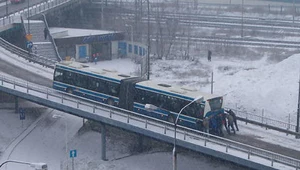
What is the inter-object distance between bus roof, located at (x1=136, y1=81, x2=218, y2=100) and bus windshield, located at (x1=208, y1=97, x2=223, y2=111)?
21 centimetres

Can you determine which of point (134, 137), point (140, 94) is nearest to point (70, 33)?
point (134, 137)

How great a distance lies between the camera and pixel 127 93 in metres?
27.3

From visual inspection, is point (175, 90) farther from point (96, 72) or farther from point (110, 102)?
point (96, 72)

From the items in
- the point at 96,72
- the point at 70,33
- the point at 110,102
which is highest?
the point at 70,33

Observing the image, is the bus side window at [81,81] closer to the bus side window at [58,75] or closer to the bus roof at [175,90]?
the bus side window at [58,75]

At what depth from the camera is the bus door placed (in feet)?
89.1

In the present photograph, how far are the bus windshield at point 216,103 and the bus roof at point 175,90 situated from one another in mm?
209

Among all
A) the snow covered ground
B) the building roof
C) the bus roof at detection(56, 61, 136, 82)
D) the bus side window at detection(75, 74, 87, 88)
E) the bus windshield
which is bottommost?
the snow covered ground

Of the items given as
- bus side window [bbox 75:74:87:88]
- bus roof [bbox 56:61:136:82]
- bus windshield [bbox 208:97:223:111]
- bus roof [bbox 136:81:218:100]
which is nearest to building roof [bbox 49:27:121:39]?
bus roof [bbox 56:61:136:82]

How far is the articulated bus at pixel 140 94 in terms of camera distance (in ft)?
80.2

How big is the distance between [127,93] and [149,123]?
10.2 feet

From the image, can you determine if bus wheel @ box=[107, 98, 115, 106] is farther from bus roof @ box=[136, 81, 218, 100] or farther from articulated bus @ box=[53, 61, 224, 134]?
bus roof @ box=[136, 81, 218, 100]

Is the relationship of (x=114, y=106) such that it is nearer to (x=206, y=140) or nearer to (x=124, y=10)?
(x=206, y=140)

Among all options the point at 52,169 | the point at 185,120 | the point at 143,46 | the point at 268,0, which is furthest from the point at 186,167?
the point at 268,0
